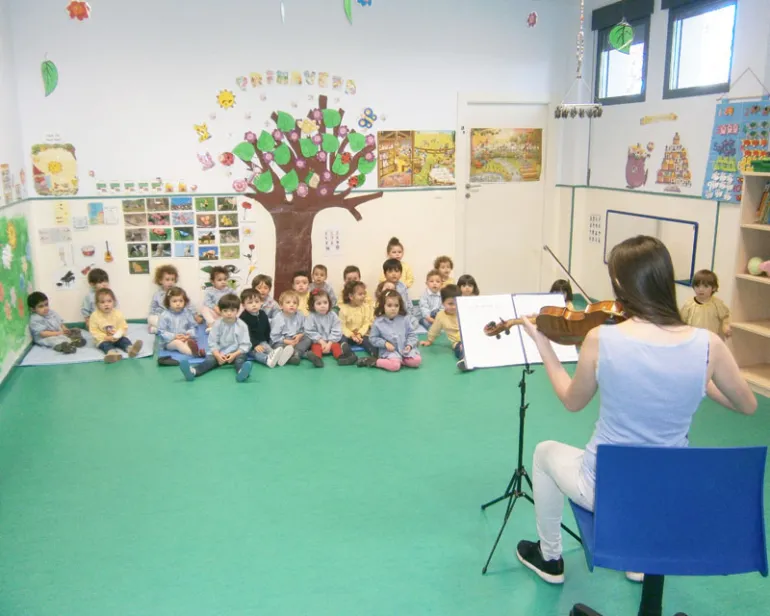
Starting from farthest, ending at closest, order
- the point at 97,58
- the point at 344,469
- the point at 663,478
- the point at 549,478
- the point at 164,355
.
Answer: the point at 97,58 → the point at 164,355 → the point at 344,469 → the point at 549,478 → the point at 663,478

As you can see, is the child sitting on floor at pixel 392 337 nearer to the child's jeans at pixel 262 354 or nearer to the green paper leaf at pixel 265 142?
the child's jeans at pixel 262 354

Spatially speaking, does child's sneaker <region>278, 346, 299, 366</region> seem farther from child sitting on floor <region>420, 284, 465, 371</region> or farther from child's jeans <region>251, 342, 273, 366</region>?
child sitting on floor <region>420, 284, 465, 371</region>

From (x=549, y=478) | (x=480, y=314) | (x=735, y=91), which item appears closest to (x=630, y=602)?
(x=549, y=478)

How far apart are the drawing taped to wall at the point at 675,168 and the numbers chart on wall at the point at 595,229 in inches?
38.1

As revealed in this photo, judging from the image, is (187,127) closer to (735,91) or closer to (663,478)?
(735,91)

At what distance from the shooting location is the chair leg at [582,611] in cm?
237

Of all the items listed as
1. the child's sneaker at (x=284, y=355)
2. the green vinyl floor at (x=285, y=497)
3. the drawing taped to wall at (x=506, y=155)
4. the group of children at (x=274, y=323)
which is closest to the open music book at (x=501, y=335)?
the green vinyl floor at (x=285, y=497)

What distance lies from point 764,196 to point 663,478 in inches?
132

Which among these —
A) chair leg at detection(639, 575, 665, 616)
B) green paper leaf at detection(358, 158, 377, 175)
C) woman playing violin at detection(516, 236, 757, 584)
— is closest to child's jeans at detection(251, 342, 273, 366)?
green paper leaf at detection(358, 158, 377, 175)

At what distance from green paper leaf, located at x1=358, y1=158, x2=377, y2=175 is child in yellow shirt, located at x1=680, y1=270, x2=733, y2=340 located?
10.5 feet

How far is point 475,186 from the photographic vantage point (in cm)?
693

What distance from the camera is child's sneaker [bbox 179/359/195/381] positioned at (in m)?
4.89

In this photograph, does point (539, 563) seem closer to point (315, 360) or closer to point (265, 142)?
point (315, 360)

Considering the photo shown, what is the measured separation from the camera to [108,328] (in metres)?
5.65
